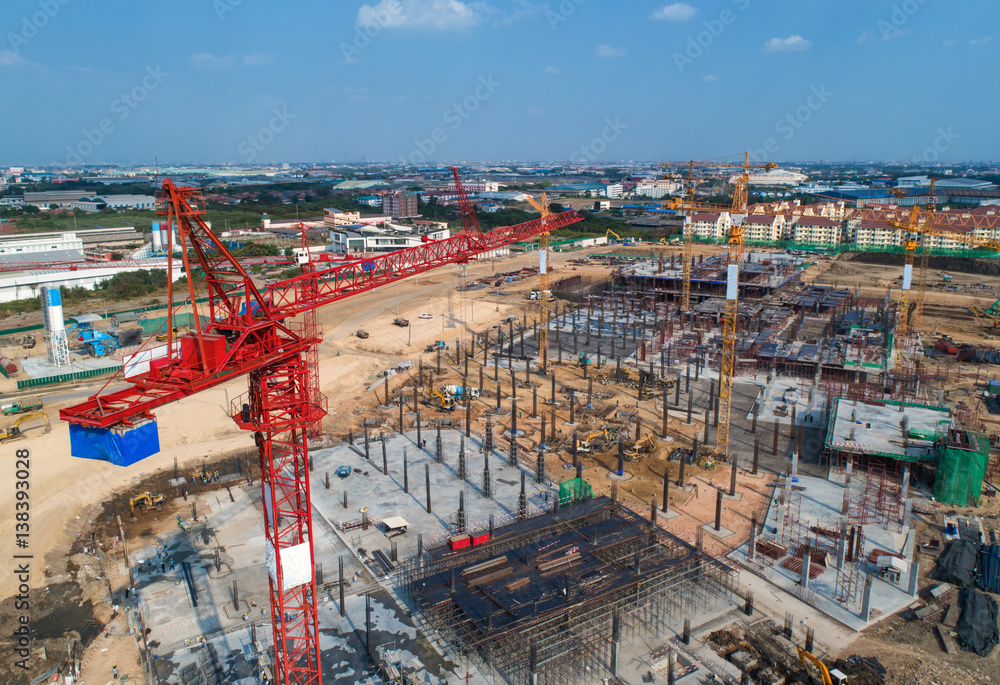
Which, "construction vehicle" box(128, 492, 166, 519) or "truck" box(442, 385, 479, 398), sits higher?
"truck" box(442, 385, 479, 398)

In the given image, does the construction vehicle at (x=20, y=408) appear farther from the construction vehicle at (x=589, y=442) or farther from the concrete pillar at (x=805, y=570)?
the concrete pillar at (x=805, y=570)

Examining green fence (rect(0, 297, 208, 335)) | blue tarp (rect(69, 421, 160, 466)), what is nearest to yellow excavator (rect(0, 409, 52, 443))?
green fence (rect(0, 297, 208, 335))

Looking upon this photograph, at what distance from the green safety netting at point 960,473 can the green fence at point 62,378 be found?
39820 millimetres

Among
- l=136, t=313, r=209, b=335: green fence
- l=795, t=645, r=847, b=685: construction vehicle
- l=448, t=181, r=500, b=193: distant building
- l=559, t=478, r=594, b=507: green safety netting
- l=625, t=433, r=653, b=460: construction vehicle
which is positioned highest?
l=448, t=181, r=500, b=193: distant building

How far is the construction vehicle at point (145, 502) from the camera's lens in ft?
72.8

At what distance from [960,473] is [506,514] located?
622 inches

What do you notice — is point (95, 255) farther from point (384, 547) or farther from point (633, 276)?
point (384, 547)

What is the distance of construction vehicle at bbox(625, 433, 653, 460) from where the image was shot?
2650cm

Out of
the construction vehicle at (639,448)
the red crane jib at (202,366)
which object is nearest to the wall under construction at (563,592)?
the construction vehicle at (639,448)

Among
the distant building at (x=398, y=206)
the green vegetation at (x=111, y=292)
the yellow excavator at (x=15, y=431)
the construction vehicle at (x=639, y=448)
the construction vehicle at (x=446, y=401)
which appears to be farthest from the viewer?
the distant building at (x=398, y=206)

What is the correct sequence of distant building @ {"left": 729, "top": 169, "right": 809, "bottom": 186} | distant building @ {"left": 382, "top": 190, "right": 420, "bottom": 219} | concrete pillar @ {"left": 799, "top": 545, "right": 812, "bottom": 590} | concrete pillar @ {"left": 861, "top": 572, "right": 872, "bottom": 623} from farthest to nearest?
distant building @ {"left": 729, "top": 169, "right": 809, "bottom": 186}, distant building @ {"left": 382, "top": 190, "right": 420, "bottom": 219}, concrete pillar @ {"left": 799, "top": 545, "right": 812, "bottom": 590}, concrete pillar @ {"left": 861, "top": 572, "right": 872, "bottom": 623}

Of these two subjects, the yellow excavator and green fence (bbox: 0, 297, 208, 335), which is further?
green fence (bbox: 0, 297, 208, 335)

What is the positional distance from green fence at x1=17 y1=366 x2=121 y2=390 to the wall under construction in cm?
2618

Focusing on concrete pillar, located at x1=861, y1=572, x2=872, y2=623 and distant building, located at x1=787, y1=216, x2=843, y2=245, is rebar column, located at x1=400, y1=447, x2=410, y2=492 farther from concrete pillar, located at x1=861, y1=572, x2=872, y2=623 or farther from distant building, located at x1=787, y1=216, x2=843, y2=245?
distant building, located at x1=787, y1=216, x2=843, y2=245
